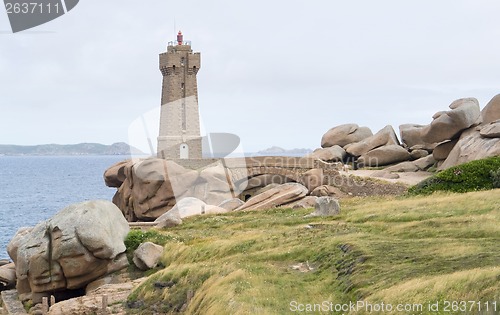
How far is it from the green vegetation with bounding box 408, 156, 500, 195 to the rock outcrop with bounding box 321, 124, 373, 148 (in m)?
30.8

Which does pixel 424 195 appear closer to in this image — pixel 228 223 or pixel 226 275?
pixel 228 223

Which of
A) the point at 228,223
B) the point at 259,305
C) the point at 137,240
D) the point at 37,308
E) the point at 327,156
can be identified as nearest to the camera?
the point at 259,305

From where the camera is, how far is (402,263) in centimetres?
2150

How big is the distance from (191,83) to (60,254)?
4018 cm

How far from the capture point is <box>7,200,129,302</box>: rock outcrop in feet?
103

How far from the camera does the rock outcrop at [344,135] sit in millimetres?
71938

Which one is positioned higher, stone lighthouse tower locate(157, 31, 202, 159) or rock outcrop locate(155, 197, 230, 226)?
stone lighthouse tower locate(157, 31, 202, 159)

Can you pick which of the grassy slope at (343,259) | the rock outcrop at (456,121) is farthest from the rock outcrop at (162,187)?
the grassy slope at (343,259)

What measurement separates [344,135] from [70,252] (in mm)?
44906

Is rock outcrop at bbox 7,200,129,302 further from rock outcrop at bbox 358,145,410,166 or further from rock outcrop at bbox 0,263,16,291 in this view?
rock outcrop at bbox 358,145,410,166

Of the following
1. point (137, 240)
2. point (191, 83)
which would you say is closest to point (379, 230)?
point (137, 240)

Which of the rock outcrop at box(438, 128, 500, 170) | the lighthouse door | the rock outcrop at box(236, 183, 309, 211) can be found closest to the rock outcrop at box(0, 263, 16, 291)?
the rock outcrop at box(236, 183, 309, 211)

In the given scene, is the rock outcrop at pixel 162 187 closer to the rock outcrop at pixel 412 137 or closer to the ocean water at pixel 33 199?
the ocean water at pixel 33 199

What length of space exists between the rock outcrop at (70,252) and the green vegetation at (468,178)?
1836 centimetres
